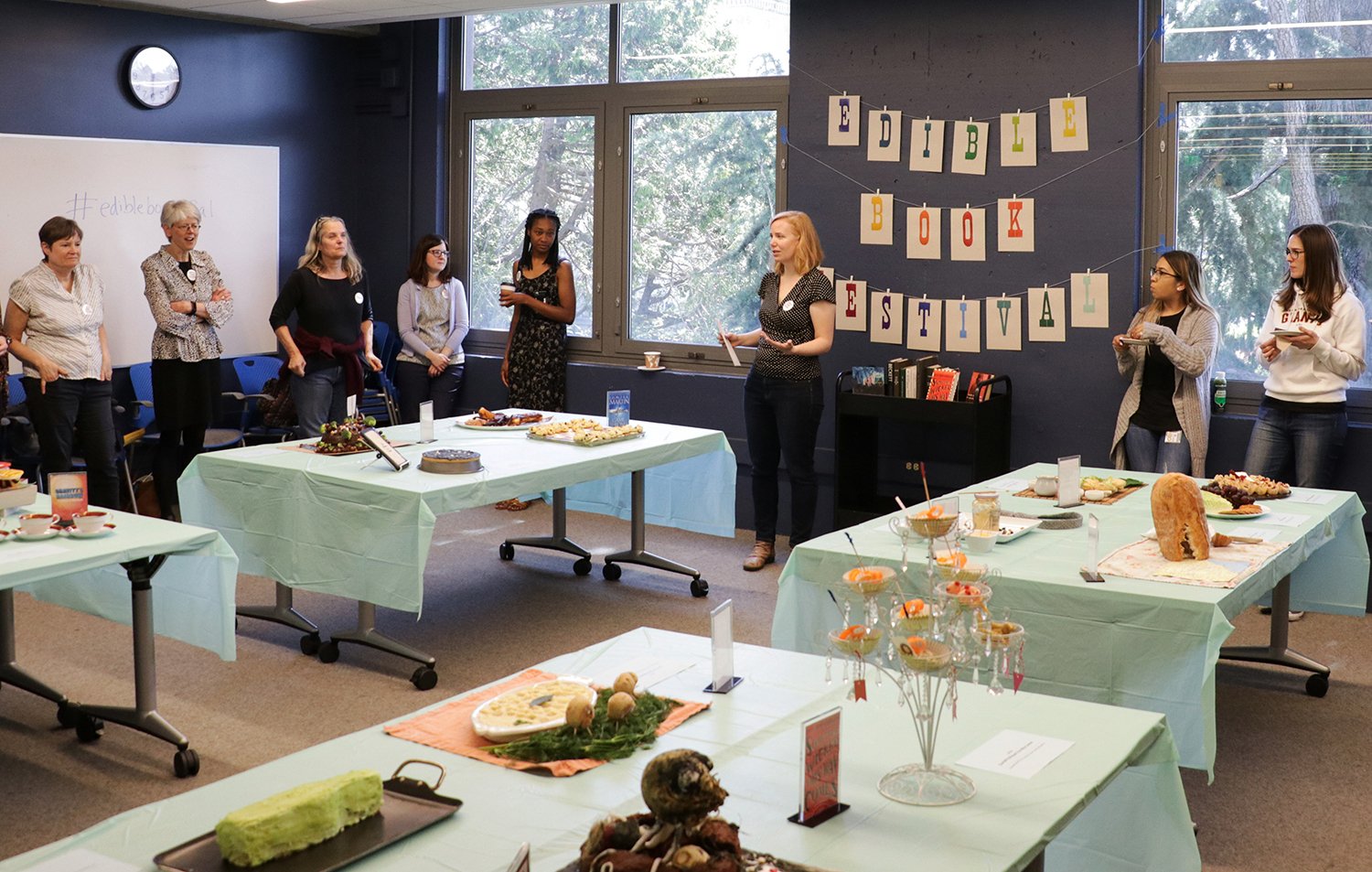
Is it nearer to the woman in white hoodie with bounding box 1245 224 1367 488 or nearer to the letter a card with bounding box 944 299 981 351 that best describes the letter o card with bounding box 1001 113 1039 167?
the letter a card with bounding box 944 299 981 351

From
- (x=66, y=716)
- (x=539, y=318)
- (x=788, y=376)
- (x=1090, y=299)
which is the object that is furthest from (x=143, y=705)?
(x=1090, y=299)

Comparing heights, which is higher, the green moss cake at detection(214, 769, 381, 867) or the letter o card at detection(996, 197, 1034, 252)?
the letter o card at detection(996, 197, 1034, 252)

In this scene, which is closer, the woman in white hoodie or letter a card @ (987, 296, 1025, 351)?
the woman in white hoodie

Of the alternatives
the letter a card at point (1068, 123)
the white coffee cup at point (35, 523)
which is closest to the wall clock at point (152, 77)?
the white coffee cup at point (35, 523)

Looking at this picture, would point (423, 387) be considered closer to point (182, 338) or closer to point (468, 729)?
point (182, 338)

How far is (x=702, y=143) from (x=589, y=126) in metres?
0.78

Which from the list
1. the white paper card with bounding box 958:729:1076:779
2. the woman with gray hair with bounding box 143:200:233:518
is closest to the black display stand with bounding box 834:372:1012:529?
the woman with gray hair with bounding box 143:200:233:518

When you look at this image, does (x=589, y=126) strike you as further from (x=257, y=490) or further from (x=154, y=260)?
(x=257, y=490)

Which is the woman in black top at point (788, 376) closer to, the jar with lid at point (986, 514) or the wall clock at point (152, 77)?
the jar with lid at point (986, 514)

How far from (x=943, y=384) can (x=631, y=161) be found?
244 cm

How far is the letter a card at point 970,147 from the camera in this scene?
239 inches

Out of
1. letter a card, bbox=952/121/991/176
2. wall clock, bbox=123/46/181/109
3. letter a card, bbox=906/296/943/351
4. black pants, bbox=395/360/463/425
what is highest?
wall clock, bbox=123/46/181/109

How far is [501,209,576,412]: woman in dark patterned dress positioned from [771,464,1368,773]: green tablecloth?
3.74 m

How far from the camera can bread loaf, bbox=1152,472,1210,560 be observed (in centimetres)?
327
